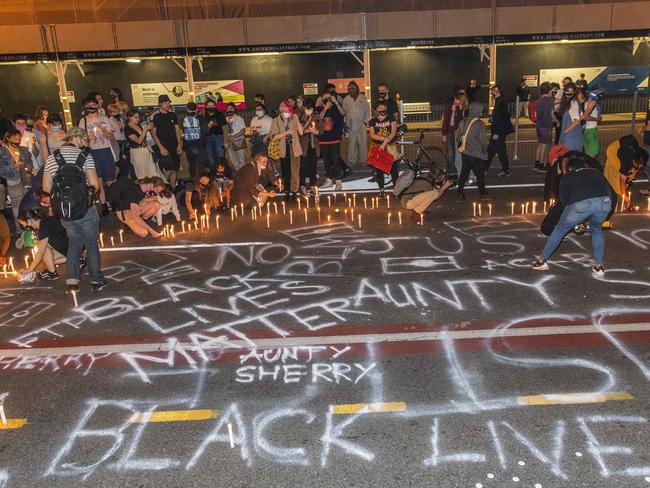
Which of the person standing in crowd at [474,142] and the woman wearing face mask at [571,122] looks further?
the person standing in crowd at [474,142]

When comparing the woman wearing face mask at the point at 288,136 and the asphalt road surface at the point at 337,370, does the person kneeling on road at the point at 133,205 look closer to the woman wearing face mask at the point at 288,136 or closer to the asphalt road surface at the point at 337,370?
the asphalt road surface at the point at 337,370

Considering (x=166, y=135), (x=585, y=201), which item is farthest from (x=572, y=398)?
(x=166, y=135)

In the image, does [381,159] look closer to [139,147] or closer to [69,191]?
[139,147]

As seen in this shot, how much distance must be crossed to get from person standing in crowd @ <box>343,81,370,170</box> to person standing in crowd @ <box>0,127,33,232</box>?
656 cm

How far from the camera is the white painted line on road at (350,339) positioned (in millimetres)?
5121

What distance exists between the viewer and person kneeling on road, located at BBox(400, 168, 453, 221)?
30.2 ft

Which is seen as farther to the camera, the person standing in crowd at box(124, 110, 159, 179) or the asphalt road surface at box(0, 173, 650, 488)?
the person standing in crowd at box(124, 110, 159, 179)

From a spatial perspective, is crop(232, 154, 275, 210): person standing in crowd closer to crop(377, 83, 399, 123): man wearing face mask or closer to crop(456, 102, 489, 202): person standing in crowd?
crop(377, 83, 399, 123): man wearing face mask

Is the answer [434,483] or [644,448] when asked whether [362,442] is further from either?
[644,448]

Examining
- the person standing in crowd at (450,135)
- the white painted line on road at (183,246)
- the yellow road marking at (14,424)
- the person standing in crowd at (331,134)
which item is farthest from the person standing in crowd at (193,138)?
the yellow road marking at (14,424)

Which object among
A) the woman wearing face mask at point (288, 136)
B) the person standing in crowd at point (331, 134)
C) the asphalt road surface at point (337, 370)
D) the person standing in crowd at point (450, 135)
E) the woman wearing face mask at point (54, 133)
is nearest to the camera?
the asphalt road surface at point (337, 370)

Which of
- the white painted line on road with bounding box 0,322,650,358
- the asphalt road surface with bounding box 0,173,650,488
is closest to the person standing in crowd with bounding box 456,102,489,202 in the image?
the asphalt road surface with bounding box 0,173,650,488

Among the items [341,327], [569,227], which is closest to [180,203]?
[341,327]

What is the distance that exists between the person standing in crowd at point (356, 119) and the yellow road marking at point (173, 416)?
9.77m
